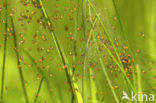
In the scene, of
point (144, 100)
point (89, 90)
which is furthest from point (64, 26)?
point (144, 100)

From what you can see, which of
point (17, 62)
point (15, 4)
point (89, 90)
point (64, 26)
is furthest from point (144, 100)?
point (15, 4)

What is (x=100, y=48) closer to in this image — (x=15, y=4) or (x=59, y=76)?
(x=59, y=76)

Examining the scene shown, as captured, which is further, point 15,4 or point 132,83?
point 15,4

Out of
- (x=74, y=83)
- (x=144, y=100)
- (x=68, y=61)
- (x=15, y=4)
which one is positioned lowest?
(x=144, y=100)

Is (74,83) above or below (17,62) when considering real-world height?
below

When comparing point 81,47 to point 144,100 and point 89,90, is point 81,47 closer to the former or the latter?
point 89,90

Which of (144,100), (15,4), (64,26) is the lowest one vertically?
(144,100)
